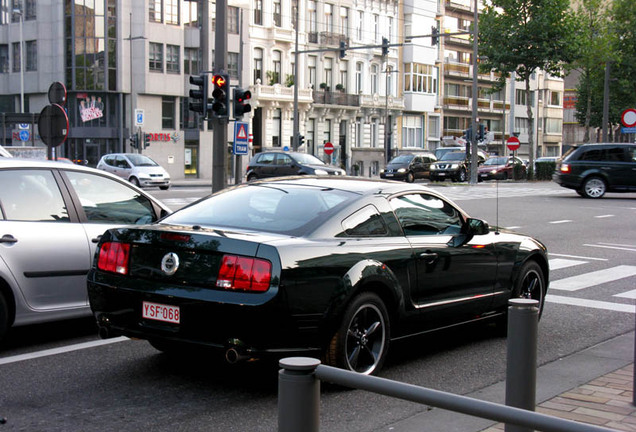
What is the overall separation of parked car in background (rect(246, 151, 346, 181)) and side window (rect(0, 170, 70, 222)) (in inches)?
1028

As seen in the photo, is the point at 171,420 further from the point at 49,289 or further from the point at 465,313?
the point at 465,313

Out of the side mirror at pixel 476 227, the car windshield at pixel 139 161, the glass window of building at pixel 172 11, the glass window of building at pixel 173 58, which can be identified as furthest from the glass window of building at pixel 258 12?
the side mirror at pixel 476 227

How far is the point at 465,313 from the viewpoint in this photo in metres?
6.98

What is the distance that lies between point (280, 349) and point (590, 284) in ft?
21.9

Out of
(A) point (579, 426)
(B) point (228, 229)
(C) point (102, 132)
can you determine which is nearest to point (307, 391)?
(A) point (579, 426)

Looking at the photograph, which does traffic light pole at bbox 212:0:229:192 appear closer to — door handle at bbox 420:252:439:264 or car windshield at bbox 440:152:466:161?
door handle at bbox 420:252:439:264

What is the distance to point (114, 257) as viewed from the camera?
235 inches

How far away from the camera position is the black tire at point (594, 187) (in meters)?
29.2

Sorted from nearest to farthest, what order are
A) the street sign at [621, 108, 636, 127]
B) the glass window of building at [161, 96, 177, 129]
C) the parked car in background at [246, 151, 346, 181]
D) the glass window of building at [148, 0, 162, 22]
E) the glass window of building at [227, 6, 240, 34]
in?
the street sign at [621, 108, 636, 127]
the parked car in background at [246, 151, 346, 181]
the glass window of building at [148, 0, 162, 22]
the glass window of building at [161, 96, 177, 129]
the glass window of building at [227, 6, 240, 34]

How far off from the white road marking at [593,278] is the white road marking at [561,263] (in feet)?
1.85

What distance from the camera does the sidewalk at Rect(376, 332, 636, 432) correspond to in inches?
189

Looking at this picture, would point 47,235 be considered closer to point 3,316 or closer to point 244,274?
point 3,316

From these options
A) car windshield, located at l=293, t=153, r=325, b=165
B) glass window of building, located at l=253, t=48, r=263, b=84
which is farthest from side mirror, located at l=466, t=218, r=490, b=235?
glass window of building, located at l=253, t=48, r=263, b=84

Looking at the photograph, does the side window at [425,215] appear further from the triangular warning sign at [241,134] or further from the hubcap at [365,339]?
the triangular warning sign at [241,134]
